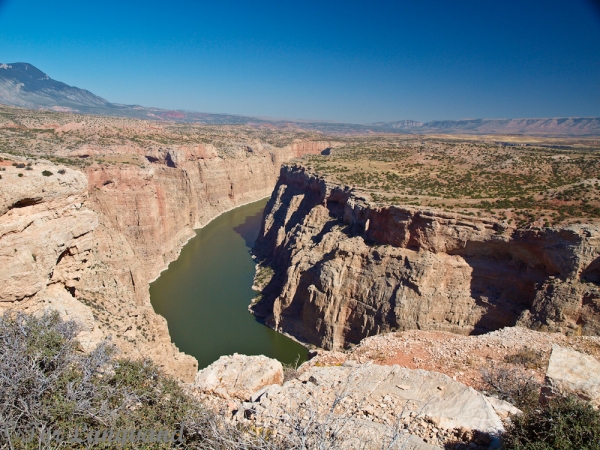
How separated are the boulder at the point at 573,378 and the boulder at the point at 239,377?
688 cm

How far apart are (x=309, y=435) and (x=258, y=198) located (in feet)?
192

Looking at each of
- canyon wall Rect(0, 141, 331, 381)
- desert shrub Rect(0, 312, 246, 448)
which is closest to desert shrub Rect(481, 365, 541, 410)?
desert shrub Rect(0, 312, 246, 448)

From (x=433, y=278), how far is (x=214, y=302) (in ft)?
53.9

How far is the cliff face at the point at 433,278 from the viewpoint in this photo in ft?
53.2

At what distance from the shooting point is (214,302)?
28391 millimetres

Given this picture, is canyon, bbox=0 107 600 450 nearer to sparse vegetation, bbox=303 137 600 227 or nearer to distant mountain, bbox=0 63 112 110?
sparse vegetation, bbox=303 137 600 227

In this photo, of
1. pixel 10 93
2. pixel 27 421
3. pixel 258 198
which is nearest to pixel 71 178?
pixel 27 421

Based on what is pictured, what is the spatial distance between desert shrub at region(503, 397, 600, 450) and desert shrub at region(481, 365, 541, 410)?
2.11 m

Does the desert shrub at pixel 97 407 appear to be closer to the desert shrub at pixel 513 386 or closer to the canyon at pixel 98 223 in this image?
the canyon at pixel 98 223

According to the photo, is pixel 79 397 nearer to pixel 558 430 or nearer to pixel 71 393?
pixel 71 393

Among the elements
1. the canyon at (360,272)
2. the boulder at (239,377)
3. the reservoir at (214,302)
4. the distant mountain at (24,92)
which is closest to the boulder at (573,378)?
the canyon at (360,272)

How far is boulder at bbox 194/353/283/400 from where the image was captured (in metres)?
10.1

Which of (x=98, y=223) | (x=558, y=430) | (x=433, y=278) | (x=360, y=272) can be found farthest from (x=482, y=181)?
(x=98, y=223)

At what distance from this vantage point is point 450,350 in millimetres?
13141
